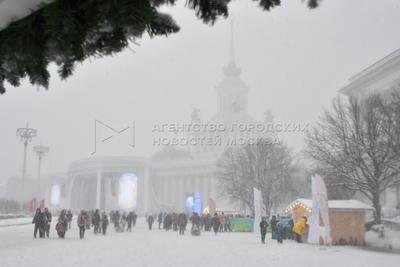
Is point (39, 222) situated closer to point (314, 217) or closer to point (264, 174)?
point (314, 217)

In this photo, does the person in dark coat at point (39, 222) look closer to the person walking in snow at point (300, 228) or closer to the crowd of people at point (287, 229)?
the crowd of people at point (287, 229)

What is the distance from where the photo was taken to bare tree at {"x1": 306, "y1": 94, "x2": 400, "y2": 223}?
107 feet

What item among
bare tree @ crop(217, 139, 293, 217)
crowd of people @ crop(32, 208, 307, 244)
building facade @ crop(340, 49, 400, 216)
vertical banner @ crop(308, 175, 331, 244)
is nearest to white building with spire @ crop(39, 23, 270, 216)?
building facade @ crop(340, 49, 400, 216)

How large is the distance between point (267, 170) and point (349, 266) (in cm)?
4028

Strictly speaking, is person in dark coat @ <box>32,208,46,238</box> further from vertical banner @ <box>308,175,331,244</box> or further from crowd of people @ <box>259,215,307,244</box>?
vertical banner @ <box>308,175,331,244</box>

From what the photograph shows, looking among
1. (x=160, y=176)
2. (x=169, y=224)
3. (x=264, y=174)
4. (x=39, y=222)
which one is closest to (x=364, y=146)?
(x=169, y=224)

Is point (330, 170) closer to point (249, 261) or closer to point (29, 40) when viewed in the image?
point (249, 261)

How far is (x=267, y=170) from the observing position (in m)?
56.0

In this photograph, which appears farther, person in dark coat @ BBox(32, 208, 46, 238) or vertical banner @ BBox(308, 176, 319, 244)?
person in dark coat @ BBox(32, 208, 46, 238)

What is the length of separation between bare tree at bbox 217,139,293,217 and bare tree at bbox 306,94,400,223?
724 inches

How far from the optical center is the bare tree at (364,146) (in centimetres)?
3247

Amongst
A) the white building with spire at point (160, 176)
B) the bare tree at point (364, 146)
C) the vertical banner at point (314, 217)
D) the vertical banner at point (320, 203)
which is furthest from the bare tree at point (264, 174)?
the white building with spire at point (160, 176)

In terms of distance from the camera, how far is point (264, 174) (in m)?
55.8

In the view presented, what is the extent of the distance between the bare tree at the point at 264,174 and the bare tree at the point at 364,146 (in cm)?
1839
